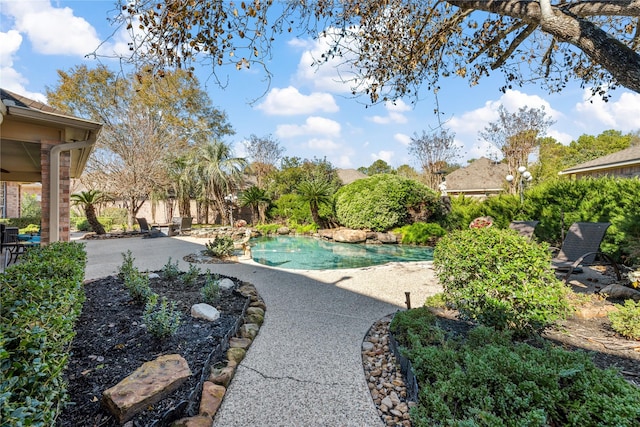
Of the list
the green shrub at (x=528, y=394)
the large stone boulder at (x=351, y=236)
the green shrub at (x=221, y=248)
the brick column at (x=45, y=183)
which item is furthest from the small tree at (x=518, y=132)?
the brick column at (x=45, y=183)

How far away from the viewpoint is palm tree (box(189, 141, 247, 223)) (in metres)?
18.7

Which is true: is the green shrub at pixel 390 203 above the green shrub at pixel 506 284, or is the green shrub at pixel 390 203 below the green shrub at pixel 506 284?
above

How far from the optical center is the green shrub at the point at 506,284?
9.00 ft

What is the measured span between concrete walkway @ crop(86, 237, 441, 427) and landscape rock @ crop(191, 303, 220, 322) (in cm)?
55

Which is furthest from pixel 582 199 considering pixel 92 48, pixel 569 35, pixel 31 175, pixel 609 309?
pixel 31 175

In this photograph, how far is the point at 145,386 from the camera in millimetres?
2045

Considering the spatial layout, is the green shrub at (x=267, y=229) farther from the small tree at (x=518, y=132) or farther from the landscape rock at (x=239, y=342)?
the small tree at (x=518, y=132)

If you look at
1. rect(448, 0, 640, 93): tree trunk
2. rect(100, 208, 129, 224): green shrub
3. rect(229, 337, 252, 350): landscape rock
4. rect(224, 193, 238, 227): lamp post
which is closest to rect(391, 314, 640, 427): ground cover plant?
rect(229, 337, 252, 350): landscape rock

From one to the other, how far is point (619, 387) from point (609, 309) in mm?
2690

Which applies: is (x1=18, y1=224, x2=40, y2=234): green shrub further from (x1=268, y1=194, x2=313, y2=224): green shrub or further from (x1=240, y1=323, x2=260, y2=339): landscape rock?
(x1=240, y1=323, x2=260, y2=339): landscape rock

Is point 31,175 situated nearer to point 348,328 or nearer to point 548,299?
point 348,328

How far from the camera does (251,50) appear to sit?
11.0 ft

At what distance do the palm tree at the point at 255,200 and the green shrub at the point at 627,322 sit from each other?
17.1 meters

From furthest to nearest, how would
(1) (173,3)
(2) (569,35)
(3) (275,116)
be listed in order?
1. (3) (275,116)
2. (1) (173,3)
3. (2) (569,35)
